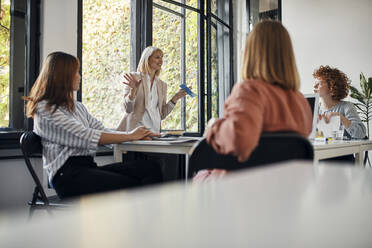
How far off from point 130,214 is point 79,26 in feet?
10.6

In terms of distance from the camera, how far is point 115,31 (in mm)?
3605

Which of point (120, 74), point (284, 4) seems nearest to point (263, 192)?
point (120, 74)

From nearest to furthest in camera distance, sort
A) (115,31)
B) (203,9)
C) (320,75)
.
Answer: (320,75) < (115,31) < (203,9)

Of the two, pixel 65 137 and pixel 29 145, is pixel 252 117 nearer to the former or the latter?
pixel 65 137

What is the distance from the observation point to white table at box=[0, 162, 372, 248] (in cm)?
9

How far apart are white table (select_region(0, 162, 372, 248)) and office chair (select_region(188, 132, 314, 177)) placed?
1023mm

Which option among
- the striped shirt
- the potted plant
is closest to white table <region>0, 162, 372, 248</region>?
the striped shirt

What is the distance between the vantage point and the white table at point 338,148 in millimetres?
1935

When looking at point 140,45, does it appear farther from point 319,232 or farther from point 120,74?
point 319,232

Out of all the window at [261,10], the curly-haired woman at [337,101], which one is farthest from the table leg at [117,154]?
the window at [261,10]

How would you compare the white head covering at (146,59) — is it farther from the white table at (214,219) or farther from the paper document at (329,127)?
the white table at (214,219)

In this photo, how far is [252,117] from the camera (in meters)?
1.21

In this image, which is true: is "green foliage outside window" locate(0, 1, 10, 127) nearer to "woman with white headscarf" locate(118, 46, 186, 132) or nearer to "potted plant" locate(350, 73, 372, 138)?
"woman with white headscarf" locate(118, 46, 186, 132)

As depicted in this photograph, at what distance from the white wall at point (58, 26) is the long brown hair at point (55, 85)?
3.03 ft
